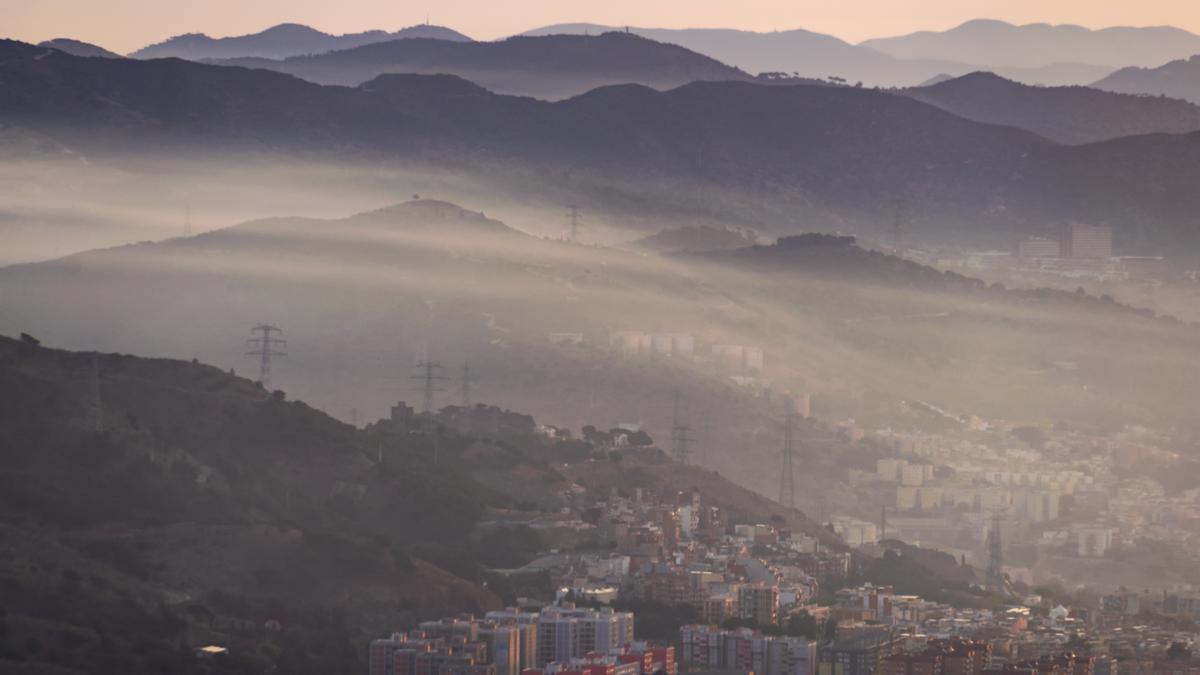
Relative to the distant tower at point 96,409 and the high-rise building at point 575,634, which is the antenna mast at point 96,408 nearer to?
the distant tower at point 96,409

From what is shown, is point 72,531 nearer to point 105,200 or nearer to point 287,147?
point 105,200

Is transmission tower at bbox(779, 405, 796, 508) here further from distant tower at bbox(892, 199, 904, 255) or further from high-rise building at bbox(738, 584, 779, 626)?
distant tower at bbox(892, 199, 904, 255)

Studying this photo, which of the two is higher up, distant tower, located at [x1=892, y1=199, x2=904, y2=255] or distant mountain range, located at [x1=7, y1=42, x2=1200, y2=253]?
distant mountain range, located at [x1=7, y1=42, x2=1200, y2=253]

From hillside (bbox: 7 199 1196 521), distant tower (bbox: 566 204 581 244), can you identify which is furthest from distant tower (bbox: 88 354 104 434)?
distant tower (bbox: 566 204 581 244)

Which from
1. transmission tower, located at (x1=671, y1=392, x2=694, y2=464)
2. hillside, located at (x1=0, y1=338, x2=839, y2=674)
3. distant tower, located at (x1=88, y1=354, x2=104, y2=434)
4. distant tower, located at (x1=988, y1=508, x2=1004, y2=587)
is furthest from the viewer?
transmission tower, located at (x1=671, y1=392, x2=694, y2=464)

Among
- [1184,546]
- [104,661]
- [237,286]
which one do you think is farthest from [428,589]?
Answer: [237,286]
